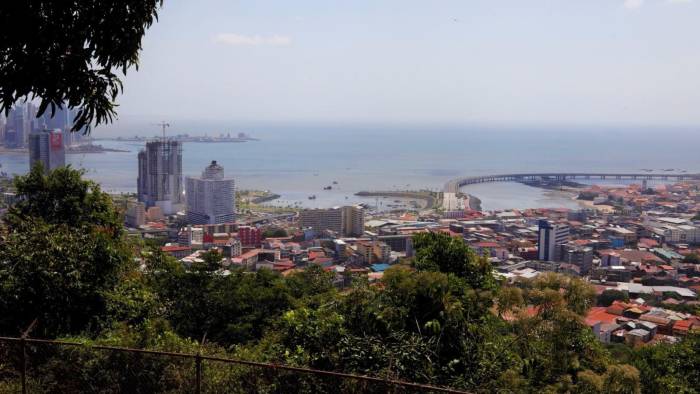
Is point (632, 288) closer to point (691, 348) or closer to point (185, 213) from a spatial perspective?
point (691, 348)

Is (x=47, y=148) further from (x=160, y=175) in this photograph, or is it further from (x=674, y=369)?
(x=674, y=369)

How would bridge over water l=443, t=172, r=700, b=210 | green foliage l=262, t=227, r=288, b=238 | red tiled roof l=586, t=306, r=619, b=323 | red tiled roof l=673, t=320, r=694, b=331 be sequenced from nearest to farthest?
red tiled roof l=673, t=320, r=694, b=331 < red tiled roof l=586, t=306, r=619, b=323 < green foliage l=262, t=227, r=288, b=238 < bridge over water l=443, t=172, r=700, b=210

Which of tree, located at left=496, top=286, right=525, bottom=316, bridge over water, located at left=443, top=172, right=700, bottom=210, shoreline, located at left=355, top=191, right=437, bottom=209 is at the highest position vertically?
tree, located at left=496, top=286, right=525, bottom=316

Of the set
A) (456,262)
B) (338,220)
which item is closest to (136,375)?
(456,262)

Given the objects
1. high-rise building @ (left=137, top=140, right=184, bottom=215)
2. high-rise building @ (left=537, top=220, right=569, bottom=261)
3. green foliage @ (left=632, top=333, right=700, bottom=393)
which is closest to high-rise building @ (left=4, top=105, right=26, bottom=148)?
high-rise building @ (left=137, top=140, right=184, bottom=215)

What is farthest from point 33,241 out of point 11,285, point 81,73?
point 81,73

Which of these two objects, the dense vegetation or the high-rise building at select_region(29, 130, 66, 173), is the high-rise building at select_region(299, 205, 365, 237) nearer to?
the high-rise building at select_region(29, 130, 66, 173)
